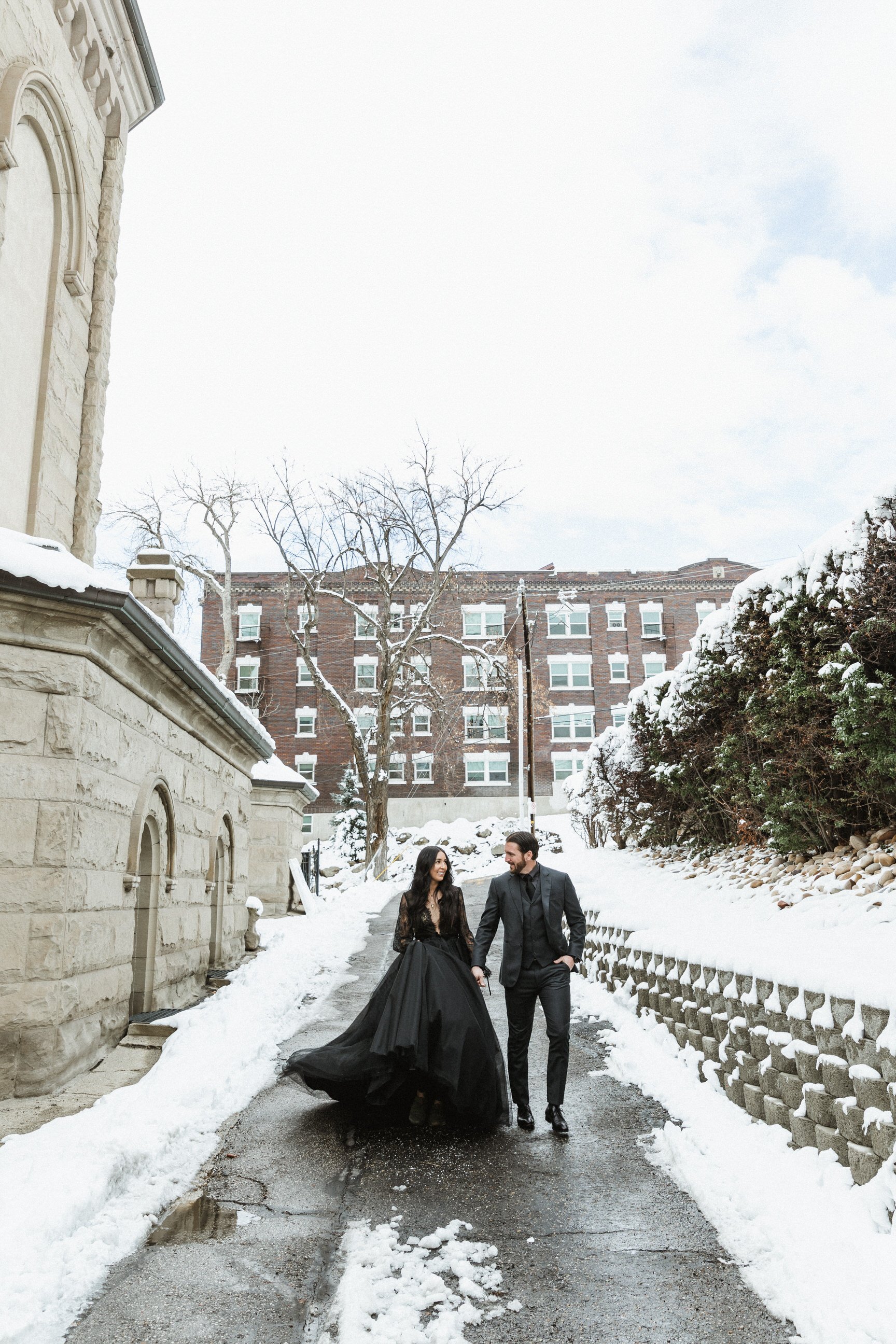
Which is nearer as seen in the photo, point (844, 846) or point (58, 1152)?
point (58, 1152)

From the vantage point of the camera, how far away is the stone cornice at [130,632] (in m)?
6.68

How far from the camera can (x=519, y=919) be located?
22.2ft

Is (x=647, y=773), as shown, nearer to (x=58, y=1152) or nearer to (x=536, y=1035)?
(x=536, y=1035)

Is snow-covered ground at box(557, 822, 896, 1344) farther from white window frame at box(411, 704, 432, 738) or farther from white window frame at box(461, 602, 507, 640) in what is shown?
white window frame at box(461, 602, 507, 640)

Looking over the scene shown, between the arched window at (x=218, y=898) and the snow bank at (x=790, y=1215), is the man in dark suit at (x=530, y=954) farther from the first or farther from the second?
the arched window at (x=218, y=898)

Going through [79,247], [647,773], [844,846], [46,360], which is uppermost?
[79,247]

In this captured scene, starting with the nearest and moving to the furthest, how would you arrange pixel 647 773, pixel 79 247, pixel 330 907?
pixel 79 247
pixel 647 773
pixel 330 907

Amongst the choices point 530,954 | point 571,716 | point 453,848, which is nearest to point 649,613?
point 571,716

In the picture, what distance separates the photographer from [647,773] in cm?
1424

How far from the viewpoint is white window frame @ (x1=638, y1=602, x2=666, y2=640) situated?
48781mm

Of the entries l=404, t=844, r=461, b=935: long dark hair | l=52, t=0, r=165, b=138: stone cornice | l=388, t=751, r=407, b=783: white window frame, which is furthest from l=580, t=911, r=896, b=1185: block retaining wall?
l=388, t=751, r=407, b=783: white window frame

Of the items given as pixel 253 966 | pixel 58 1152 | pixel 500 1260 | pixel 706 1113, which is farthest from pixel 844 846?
pixel 253 966

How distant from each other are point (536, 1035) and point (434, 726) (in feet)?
124

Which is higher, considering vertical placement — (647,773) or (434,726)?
(434,726)
